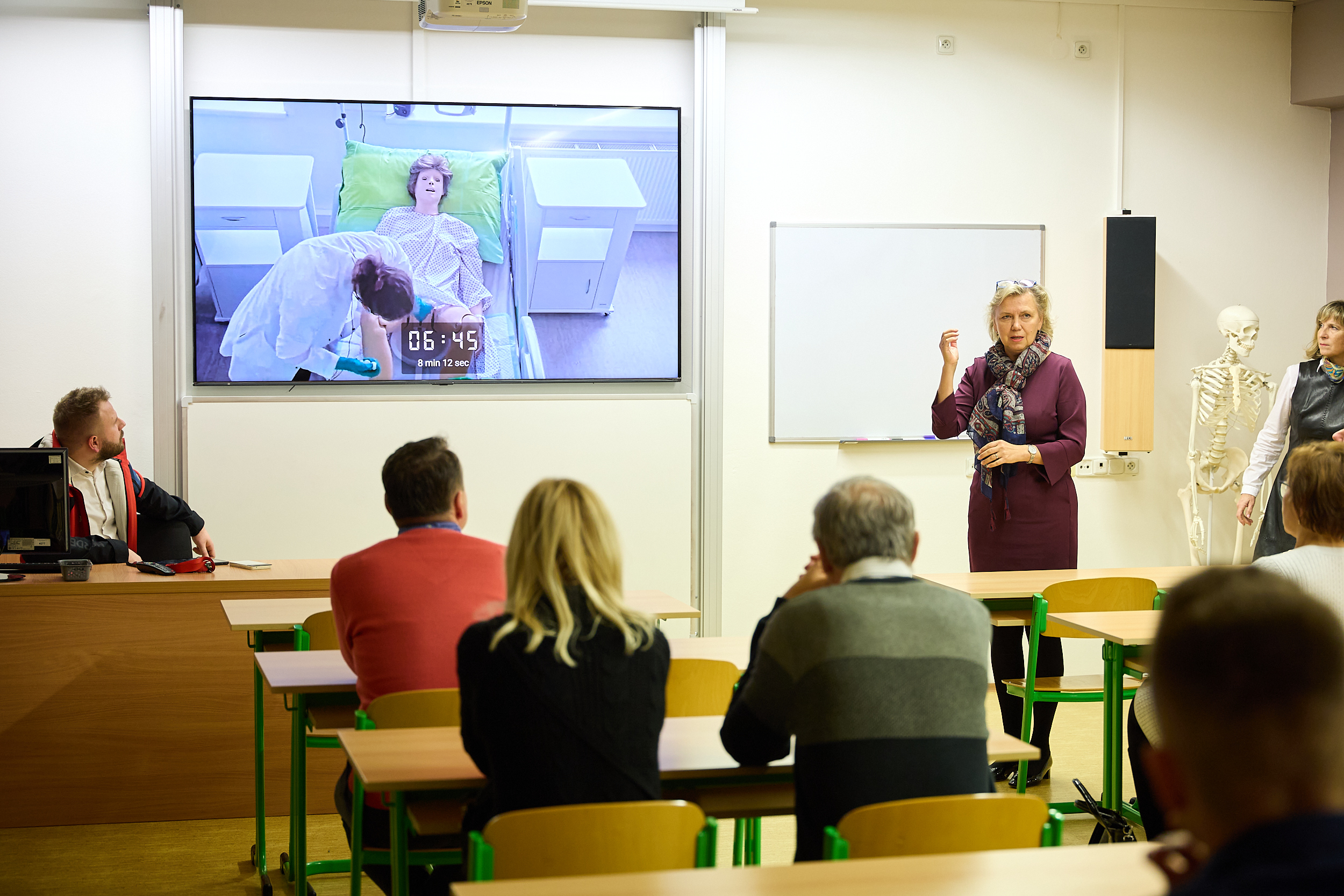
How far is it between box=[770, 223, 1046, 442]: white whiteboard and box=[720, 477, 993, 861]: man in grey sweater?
4.20 meters

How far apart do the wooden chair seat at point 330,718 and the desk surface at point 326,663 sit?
0.07 meters

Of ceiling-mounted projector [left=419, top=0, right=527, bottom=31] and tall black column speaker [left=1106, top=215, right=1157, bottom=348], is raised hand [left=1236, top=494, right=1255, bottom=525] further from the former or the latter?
ceiling-mounted projector [left=419, top=0, right=527, bottom=31]

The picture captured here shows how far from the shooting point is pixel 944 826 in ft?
6.35

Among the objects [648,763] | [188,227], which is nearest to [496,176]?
[188,227]

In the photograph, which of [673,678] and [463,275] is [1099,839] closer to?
[673,678]

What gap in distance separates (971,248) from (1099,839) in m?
3.51

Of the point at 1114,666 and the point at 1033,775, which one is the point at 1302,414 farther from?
the point at 1114,666

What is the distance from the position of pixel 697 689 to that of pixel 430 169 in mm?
3749

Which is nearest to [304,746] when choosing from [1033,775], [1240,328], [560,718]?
[560,718]

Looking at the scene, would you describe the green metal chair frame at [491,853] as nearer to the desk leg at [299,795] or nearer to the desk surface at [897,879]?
the desk surface at [897,879]

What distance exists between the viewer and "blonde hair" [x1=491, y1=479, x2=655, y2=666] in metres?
2.15

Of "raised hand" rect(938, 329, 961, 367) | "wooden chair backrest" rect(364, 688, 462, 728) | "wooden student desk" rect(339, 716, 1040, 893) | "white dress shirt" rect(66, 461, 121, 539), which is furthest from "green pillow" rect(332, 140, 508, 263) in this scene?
"wooden student desk" rect(339, 716, 1040, 893)

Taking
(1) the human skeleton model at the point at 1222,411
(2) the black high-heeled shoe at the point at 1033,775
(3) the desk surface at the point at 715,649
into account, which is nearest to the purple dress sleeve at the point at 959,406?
(2) the black high-heeled shoe at the point at 1033,775

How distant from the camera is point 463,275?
6.02 metres
